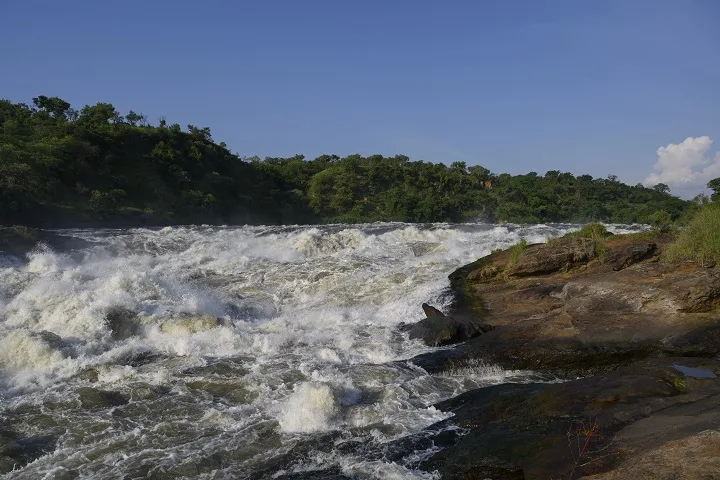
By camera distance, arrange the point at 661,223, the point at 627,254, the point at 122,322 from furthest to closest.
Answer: the point at 661,223 < the point at 627,254 < the point at 122,322

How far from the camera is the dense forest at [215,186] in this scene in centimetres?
3312

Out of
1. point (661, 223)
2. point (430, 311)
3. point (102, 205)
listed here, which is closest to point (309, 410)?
point (430, 311)

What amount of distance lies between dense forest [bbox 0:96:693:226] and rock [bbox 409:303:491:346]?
23.9 metres

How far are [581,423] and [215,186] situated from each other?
45.6 m

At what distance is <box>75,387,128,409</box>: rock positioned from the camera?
792 centimetres

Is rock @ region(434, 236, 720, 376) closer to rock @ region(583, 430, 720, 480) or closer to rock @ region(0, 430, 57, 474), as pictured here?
rock @ region(583, 430, 720, 480)

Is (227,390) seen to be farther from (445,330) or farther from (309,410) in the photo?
(445,330)

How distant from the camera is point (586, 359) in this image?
9062mm

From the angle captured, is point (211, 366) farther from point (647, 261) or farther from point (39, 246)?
point (39, 246)

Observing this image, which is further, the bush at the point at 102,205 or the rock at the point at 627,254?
the bush at the point at 102,205

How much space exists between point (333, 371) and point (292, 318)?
4.35 metres

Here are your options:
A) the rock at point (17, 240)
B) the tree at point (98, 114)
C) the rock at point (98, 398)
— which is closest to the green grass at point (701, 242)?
the rock at point (98, 398)

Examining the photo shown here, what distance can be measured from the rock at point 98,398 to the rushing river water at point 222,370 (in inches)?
1.1

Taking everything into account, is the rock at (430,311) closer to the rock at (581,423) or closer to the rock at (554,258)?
the rock at (554,258)
